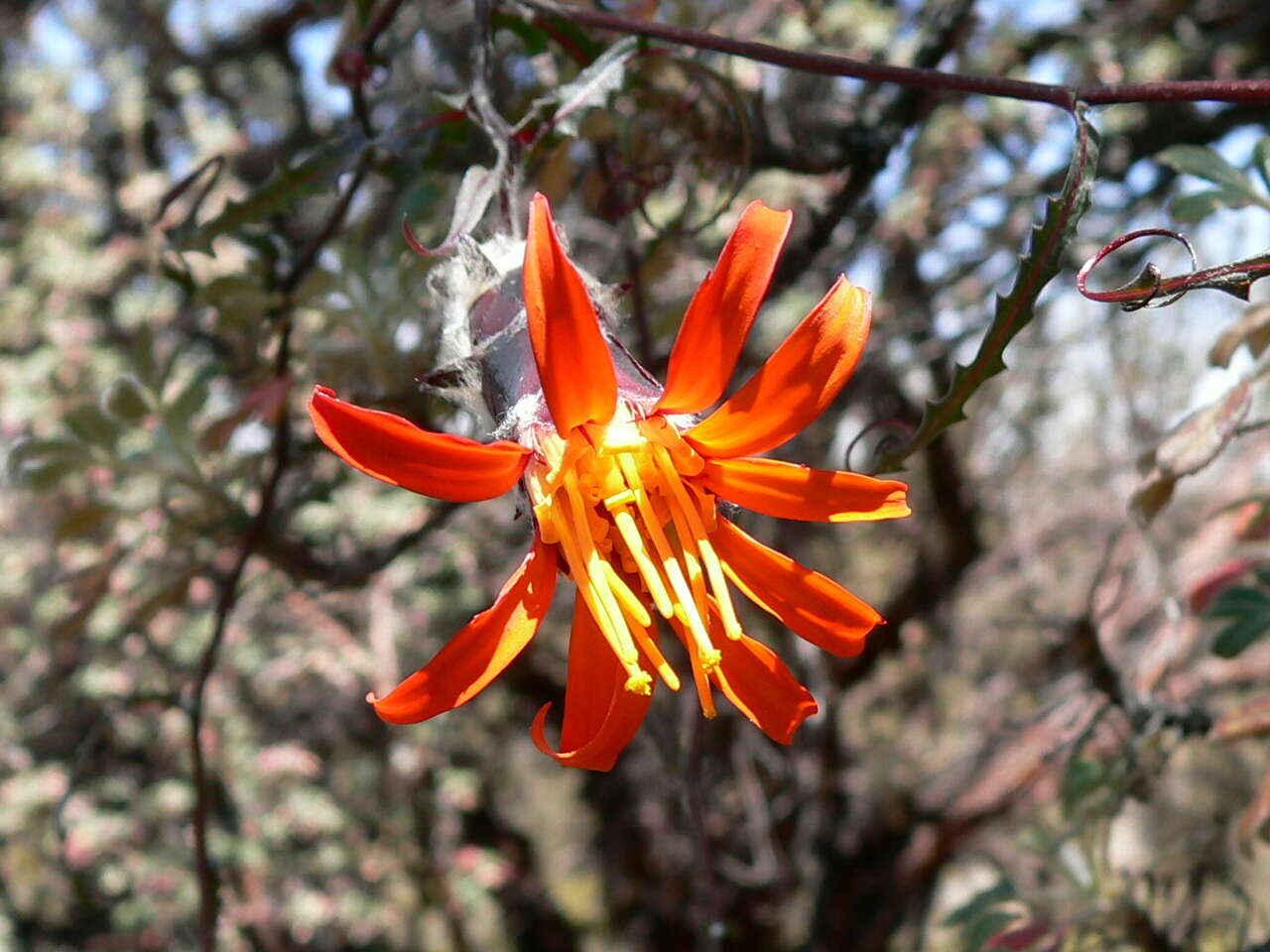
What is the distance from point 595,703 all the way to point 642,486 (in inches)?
6.8

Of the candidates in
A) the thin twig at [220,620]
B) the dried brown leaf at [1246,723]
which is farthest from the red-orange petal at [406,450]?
the dried brown leaf at [1246,723]

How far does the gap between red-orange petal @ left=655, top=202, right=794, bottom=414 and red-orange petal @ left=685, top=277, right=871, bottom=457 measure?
0.08 feet

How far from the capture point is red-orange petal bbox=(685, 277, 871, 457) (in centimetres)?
78

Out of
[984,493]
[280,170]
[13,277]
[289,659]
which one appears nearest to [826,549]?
[984,493]

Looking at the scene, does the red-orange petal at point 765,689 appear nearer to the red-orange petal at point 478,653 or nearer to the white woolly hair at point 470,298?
the red-orange petal at point 478,653

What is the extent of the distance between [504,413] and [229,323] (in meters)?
0.84

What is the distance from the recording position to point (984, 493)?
434 cm

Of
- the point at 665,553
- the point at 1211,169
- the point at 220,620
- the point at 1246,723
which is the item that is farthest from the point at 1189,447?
the point at 220,620

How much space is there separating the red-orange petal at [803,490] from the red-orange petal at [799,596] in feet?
0.11

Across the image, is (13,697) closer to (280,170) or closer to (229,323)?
(229,323)

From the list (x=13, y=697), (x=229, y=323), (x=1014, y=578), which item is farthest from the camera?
(x=1014, y=578)

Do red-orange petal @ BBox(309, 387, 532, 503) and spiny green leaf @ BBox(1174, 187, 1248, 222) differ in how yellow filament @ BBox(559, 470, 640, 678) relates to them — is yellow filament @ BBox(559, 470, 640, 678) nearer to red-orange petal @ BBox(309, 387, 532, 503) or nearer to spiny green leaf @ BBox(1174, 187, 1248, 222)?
red-orange petal @ BBox(309, 387, 532, 503)

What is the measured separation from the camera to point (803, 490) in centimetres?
82

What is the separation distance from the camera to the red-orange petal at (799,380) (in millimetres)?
783
